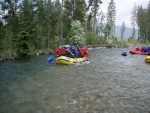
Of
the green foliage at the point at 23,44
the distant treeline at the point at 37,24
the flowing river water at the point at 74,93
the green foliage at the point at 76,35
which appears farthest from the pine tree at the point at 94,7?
the flowing river water at the point at 74,93

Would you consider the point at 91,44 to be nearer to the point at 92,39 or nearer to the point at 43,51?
the point at 92,39

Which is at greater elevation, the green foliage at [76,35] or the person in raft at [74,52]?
the green foliage at [76,35]

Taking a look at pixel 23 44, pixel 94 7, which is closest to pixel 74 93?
pixel 23 44

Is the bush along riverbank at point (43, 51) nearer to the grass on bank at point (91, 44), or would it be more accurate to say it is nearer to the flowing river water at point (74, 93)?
the grass on bank at point (91, 44)

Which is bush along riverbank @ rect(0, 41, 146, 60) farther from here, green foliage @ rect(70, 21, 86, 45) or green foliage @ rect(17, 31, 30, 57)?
green foliage @ rect(70, 21, 86, 45)

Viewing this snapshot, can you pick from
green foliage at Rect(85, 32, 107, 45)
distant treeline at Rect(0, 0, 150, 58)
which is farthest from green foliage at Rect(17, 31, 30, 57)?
green foliage at Rect(85, 32, 107, 45)

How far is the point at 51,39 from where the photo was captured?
39406 millimetres

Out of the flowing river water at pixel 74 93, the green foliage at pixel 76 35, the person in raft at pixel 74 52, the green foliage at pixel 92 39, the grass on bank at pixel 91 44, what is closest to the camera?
the flowing river water at pixel 74 93

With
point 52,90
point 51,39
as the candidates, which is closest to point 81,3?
point 51,39

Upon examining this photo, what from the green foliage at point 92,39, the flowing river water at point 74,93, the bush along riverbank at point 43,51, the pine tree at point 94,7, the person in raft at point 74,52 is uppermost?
the pine tree at point 94,7

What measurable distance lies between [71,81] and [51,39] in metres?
25.8

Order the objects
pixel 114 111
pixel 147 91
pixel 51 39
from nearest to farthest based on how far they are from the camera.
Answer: pixel 114 111
pixel 147 91
pixel 51 39

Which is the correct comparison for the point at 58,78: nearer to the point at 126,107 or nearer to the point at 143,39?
the point at 126,107

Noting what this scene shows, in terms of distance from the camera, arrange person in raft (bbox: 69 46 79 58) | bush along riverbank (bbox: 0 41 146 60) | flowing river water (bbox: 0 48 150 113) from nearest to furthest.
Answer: flowing river water (bbox: 0 48 150 113) → person in raft (bbox: 69 46 79 58) → bush along riverbank (bbox: 0 41 146 60)
